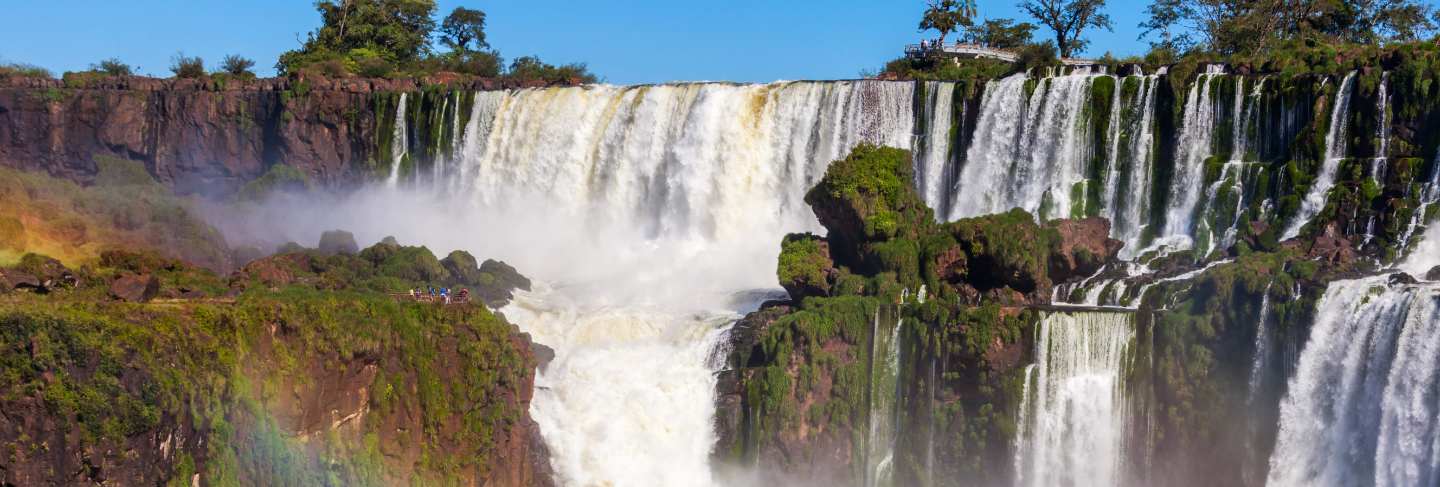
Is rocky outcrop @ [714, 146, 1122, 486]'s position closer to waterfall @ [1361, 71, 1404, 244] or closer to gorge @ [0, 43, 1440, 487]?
gorge @ [0, 43, 1440, 487]

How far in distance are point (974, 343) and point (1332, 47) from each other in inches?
601

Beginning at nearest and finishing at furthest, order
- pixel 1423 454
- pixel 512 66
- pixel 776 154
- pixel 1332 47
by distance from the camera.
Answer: pixel 1423 454, pixel 1332 47, pixel 776 154, pixel 512 66

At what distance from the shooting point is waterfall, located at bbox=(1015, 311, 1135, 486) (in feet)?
113

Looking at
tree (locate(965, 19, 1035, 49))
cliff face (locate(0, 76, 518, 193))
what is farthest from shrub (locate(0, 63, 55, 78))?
tree (locate(965, 19, 1035, 49))

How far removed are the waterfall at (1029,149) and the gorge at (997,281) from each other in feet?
0.24

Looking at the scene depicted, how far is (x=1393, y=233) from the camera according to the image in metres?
37.3

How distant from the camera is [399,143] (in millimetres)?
60875

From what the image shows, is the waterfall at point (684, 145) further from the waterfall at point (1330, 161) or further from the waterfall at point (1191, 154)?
the waterfall at point (1330, 161)

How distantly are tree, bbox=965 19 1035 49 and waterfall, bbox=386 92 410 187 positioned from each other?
20721 mm

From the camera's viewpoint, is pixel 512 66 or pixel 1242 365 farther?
pixel 512 66

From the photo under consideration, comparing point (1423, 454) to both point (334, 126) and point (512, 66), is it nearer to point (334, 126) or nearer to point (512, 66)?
point (334, 126)

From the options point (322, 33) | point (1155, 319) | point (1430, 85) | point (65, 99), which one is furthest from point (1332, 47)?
point (322, 33)

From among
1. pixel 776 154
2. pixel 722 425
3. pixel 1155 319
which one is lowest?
pixel 722 425

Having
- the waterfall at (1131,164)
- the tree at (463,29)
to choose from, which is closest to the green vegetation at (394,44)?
the tree at (463,29)
